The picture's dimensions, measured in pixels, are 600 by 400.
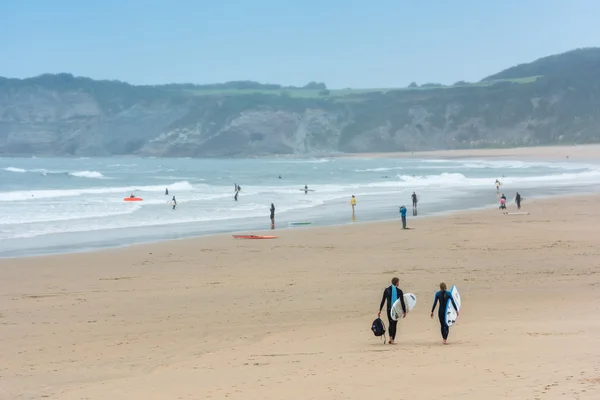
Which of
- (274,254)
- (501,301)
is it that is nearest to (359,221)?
(274,254)

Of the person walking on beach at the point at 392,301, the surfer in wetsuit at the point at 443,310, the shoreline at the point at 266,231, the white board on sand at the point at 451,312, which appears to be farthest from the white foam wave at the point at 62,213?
the white board on sand at the point at 451,312

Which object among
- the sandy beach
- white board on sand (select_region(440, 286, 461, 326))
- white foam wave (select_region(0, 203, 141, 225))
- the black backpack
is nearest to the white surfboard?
white board on sand (select_region(440, 286, 461, 326))

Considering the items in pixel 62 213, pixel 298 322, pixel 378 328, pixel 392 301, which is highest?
pixel 392 301

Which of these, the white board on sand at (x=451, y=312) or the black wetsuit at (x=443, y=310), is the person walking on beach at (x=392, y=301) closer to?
the black wetsuit at (x=443, y=310)

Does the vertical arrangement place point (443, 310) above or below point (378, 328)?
above

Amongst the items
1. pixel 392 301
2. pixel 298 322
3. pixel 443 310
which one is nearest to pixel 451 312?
pixel 443 310

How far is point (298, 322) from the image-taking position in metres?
13.9

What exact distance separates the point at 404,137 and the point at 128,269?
178 metres

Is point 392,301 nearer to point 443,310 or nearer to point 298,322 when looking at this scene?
point 443,310

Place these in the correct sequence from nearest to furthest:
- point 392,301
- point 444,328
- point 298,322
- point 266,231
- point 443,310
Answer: point 444,328, point 443,310, point 392,301, point 298,322, point 266,231

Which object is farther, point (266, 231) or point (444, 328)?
point (266, 231)

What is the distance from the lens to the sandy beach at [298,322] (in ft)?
31.9

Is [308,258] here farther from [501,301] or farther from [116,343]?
[116,343]

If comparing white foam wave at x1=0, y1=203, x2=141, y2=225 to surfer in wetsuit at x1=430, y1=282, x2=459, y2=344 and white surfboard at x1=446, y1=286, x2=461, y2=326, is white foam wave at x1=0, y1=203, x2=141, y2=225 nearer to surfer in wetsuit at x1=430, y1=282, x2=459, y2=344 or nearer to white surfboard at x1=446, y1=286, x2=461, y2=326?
surfer in wetsuit at x1=430, y1=282, x2=459, y2=344
